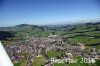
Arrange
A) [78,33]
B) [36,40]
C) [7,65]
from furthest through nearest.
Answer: [78,33] → [36,40] → [7,65]

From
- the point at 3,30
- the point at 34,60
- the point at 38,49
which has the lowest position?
the point at 34,60

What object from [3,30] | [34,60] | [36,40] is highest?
[3,30]

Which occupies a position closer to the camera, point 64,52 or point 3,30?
point 3,30

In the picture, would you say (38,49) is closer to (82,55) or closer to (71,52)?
(71,52)

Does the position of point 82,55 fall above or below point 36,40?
below

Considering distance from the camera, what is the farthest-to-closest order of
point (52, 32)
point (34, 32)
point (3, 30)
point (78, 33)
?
point (78, 33) < point (34, 32) < point (52, 32) < point (3, 30)

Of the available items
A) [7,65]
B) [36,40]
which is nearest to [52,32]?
[36,40]

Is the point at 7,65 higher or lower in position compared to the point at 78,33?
higher

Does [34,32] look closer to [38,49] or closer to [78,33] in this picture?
[38,49]

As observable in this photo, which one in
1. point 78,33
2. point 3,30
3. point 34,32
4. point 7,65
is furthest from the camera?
point 78,33
